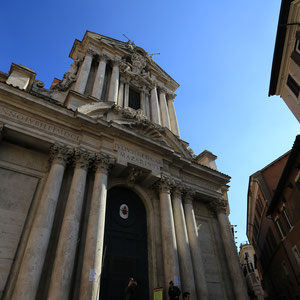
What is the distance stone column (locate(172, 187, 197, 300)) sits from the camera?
1009 centimetres

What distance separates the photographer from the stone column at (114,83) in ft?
53.1

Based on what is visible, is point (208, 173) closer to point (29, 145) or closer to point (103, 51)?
point (29, 145)

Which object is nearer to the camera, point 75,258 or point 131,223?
point 75,258

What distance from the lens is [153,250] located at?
1112 centimetres

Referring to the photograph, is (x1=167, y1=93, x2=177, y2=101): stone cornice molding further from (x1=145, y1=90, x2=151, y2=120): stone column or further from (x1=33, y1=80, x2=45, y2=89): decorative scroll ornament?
(x1=33, y1=80, x2=45, y2=89): decorative scroll ornament

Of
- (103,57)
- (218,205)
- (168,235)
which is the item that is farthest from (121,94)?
(168,235)

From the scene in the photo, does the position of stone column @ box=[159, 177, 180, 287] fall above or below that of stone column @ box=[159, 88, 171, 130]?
below

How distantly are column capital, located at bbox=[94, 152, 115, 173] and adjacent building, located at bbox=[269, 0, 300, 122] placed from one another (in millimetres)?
14154

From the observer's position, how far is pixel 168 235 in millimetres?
11000

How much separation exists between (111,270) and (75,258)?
1.84 metres

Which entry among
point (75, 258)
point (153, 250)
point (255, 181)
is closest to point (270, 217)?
point (255, 181)

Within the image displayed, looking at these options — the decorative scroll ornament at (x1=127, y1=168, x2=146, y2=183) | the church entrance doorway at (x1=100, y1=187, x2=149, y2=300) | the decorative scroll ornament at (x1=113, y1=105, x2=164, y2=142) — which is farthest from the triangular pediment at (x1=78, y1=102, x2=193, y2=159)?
the church entrance doorway at (x1=100, y1=187, x2=149, y2=300)

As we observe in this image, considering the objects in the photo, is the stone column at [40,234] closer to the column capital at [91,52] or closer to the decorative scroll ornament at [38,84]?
the decorative scroll ornament at [38,84]

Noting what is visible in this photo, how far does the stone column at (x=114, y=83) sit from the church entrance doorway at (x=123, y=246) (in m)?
A: 7.07
